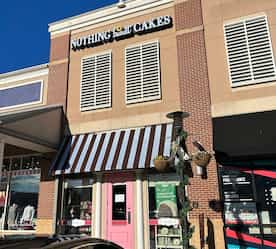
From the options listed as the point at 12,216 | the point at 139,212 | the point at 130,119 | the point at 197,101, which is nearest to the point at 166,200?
the point at 139,212

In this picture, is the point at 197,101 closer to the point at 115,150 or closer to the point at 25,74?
the point at 115,150

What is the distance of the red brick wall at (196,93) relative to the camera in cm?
898

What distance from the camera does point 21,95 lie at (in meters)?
13.1

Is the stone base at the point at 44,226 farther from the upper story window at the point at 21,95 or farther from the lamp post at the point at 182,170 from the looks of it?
the lamp post at the point at 182,170

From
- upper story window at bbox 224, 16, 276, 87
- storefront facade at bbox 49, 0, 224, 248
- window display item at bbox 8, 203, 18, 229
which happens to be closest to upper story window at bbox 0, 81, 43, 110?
storefront facade at bbox 49, 0, 224, 248

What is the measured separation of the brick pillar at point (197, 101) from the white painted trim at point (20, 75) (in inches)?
235

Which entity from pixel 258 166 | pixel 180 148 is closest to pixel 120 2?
pixel 180 148

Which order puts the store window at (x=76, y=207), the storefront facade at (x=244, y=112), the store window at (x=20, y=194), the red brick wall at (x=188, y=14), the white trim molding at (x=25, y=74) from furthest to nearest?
the white trim molding at (x=25, y=74) < the store window at (x=20, y=194) < the red brick wall at (x=188, y=14) < the store window at (x=76, y=207) < the storefront facade at (x=244, y=112)

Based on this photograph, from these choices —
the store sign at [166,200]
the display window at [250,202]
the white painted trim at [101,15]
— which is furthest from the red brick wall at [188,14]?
the store sign at [166,200]

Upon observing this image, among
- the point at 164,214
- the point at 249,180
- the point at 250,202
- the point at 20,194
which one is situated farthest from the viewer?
the point at 20,194

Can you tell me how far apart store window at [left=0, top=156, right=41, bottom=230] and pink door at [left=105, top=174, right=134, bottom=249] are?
3.21 m

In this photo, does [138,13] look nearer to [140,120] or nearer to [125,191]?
[140,120]

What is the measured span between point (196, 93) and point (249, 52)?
2102mm

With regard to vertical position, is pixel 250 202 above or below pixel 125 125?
below
